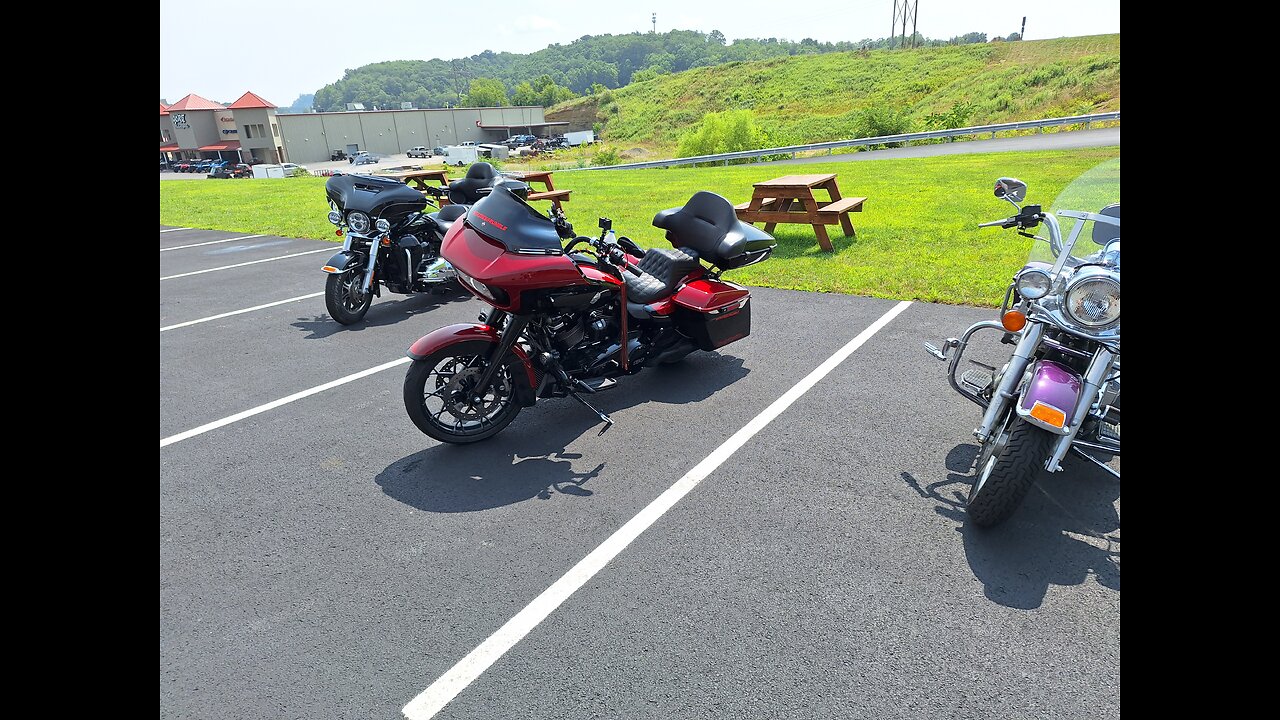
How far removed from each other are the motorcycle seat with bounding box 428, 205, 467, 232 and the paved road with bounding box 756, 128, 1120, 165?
15.3 meters

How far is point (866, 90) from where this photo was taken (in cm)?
5372

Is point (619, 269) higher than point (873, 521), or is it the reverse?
point (619, 269)

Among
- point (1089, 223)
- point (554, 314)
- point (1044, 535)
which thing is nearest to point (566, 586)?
point (554, 314)

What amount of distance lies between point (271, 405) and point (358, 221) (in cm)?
269

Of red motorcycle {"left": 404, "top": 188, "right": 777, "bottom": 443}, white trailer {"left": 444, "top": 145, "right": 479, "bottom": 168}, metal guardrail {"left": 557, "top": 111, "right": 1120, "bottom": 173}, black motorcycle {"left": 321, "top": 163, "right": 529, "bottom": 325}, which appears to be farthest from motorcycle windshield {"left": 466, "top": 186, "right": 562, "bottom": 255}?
white trailer {"left": 444, "top": 145, "right": 479, "bottom": 168}

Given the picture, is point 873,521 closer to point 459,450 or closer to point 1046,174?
point 459,450

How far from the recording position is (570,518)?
11.3 ft

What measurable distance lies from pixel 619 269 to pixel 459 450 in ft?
5.36

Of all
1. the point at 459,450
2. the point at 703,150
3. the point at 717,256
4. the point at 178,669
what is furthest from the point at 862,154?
the point at 178,669

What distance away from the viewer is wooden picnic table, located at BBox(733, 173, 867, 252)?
9000mm

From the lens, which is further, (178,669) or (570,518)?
(570,518)

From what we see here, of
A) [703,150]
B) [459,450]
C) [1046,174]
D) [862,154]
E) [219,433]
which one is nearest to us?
[459,450]

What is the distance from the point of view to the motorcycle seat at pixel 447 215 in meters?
7.49
